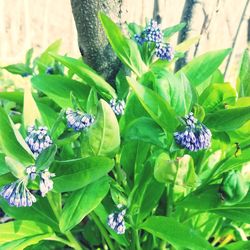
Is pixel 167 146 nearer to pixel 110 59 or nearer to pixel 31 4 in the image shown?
pixel 110 59

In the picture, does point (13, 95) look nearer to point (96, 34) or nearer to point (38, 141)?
point (96, 34)

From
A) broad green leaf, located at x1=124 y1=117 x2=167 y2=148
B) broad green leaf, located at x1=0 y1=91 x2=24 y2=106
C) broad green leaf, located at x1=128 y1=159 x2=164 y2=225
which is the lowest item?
broad green leaf, located at x1=128 y1=159 x2=164 y2=225

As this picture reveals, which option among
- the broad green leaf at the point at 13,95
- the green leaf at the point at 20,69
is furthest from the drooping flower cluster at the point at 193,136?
the green leaf at the point at 20,69

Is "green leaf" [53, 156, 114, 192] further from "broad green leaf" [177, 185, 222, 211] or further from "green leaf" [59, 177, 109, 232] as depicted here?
"broad green leaf" [177, 185, 222, 211]

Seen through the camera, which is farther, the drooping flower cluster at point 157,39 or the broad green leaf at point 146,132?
the drooping flower cluster at point 157,39

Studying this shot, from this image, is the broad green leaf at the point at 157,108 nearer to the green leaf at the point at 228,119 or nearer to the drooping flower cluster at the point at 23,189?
the green leaf at the point at 228,119

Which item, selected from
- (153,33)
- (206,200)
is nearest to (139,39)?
(153,33)

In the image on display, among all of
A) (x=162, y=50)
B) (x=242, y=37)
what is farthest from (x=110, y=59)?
(x=242, y=37)

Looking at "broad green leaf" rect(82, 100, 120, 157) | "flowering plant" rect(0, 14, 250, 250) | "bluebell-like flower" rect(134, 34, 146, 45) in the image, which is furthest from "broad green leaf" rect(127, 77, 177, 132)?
"bluebell-like flower" rect(134, 34, 146, 45)
